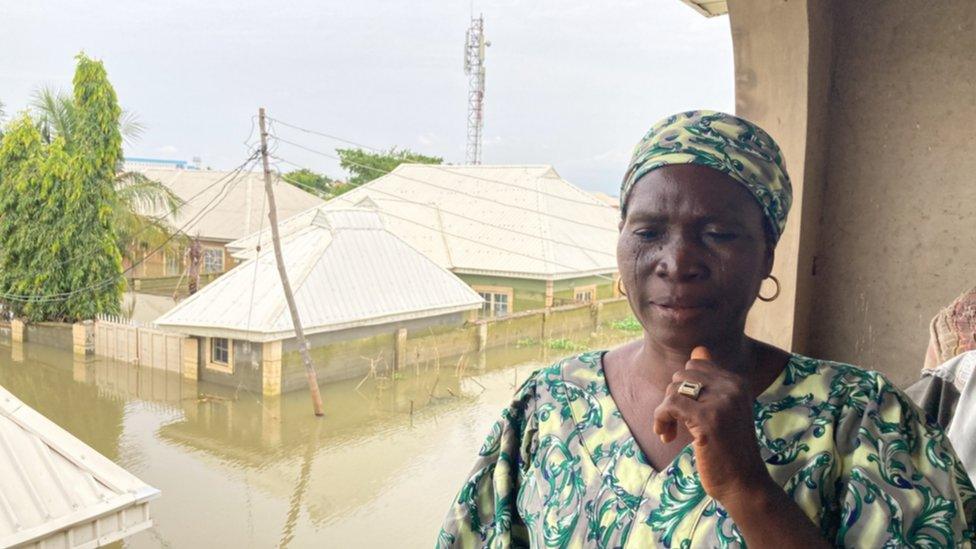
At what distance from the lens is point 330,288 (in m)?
15.2

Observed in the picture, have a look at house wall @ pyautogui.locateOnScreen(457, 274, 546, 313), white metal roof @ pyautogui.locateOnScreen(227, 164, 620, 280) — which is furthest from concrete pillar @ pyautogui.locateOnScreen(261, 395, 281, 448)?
white metal roof @ pyautogui.locateOnScreen(227, 164, 620, 280)

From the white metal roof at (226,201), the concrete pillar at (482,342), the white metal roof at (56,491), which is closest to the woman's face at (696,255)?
the white metal roof at (56,491)

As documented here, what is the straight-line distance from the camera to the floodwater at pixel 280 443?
9.43 metres

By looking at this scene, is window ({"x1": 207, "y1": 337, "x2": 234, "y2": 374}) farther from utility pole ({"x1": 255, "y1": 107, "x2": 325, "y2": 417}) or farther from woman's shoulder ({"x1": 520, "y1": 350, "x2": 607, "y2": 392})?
woman's shoulder ({"x1": 520, "y1": 350, "x2": 607, "y2": 392})

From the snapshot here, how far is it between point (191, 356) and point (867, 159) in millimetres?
14060

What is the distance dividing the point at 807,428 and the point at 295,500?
10.1m

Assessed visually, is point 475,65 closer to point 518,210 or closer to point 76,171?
point 518,210

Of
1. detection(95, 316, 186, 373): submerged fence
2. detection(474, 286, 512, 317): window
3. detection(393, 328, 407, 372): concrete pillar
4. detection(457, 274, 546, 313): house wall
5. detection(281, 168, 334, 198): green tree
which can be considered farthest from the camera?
detection(281, 168, 334, 198): green tree

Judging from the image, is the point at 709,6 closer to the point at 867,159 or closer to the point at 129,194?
the point at 867,159

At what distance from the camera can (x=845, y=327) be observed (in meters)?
2.54

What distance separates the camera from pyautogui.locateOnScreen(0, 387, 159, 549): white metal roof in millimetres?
4941

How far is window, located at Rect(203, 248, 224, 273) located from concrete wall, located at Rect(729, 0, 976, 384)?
26.0m

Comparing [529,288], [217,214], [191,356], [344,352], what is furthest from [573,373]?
[217,214]

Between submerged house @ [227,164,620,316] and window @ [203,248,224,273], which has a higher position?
submerged house @ [227,164,620,316]
